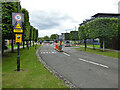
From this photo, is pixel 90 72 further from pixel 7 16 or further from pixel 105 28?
pixel 105 28

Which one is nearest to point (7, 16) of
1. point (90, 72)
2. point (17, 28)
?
point (17, 28)

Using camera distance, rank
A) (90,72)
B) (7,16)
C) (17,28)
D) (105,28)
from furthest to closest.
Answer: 1. (105,28)
2. (7,16)
3. (17,28)
4. (90,72)

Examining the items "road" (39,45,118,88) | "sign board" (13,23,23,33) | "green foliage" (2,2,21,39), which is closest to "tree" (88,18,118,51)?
"road" (39,45,118,88)

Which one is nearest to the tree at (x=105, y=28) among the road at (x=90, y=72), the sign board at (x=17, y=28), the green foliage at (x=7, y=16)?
the road at (x=90, y=72)

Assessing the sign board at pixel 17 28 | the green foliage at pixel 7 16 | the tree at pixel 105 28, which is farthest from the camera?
the tree at pixel 105 28

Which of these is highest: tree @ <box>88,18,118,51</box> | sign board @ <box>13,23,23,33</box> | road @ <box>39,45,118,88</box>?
tree @ <box>88,18,118,51</box>

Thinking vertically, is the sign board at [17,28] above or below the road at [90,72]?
above

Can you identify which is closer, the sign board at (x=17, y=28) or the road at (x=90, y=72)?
the road at (x=90, y=72)

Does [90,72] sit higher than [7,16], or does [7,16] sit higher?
[7,16]

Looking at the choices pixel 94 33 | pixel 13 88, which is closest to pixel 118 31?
pixel 94 33

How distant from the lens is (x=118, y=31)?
21.9 m

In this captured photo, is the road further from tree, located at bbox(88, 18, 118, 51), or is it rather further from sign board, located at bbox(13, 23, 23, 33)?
tree, located at bbox(88, 18, 118, 51)

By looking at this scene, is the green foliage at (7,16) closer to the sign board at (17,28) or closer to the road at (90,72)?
the sign board at (17,28)

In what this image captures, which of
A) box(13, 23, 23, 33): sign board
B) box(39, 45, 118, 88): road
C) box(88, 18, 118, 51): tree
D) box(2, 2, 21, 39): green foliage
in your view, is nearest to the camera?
box(39, 45, 118, 88): road
